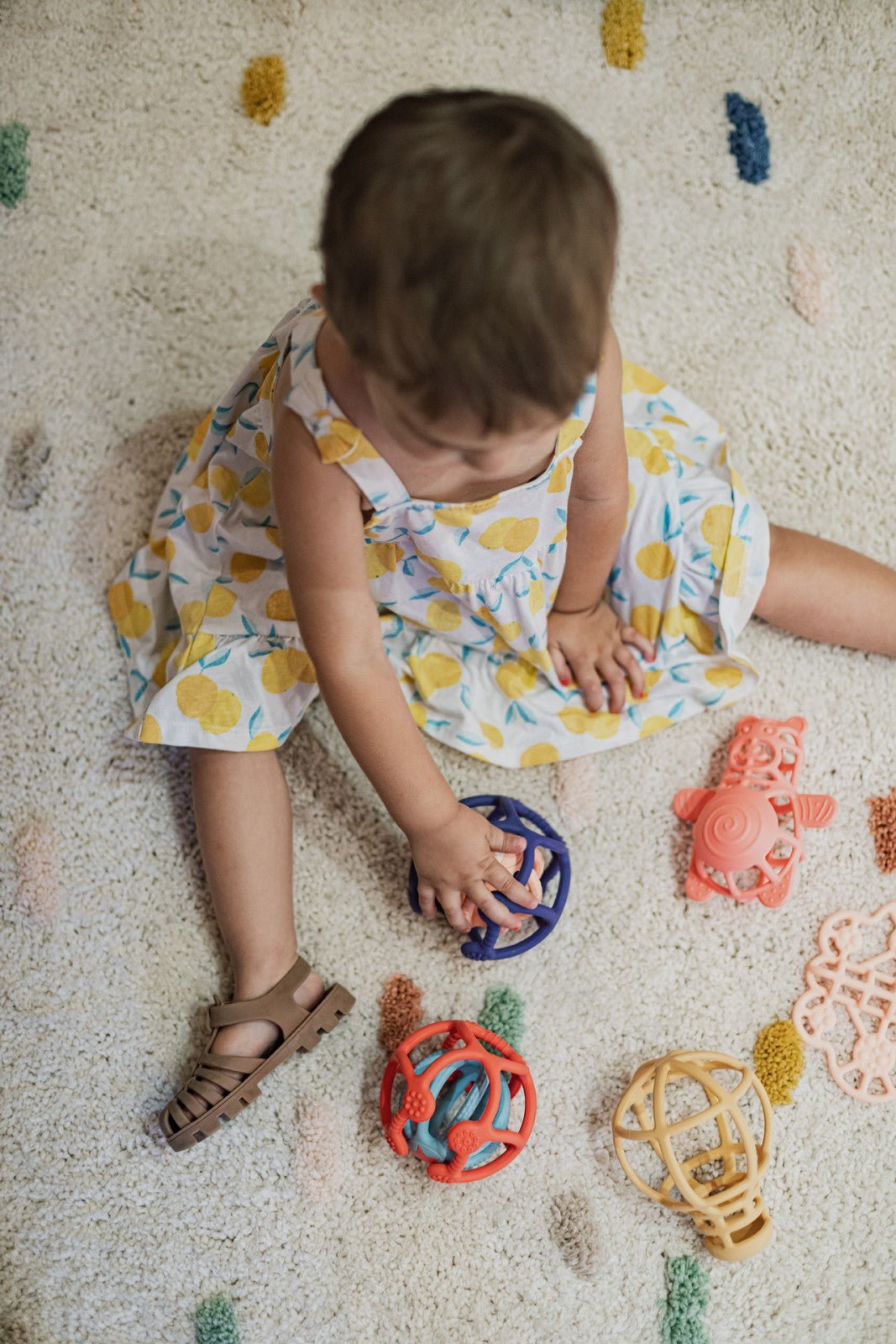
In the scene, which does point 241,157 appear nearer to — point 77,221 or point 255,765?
point 77,221

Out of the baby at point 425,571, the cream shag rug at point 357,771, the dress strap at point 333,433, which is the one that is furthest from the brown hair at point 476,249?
the cream shag rug at point 357,771

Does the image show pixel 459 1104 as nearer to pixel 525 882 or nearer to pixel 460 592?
pixel 525 882

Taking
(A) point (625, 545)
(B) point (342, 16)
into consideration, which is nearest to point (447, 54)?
(B) point (342, 16)

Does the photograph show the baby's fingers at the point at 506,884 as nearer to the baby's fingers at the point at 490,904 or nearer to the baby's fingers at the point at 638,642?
the baby's fingers at the point at 490,904

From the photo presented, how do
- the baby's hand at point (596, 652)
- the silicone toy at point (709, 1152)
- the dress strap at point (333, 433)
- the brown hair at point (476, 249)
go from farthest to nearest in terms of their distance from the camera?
the baby's hand at point (596, 652) → the silicone toy at point (709, 1152) → the dress strap at point (333, 433) → the brown hair at point (476, 249)

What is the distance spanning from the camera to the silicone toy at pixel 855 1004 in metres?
0.84

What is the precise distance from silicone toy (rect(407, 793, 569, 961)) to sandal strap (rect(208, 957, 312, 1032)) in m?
0.11

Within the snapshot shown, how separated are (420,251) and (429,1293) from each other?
711mm

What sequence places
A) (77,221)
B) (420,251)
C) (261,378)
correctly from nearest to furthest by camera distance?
(420,251) → (261,378) → (77,221)

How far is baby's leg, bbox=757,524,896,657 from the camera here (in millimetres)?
875

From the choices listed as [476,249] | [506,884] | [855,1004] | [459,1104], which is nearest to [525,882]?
[506,884]

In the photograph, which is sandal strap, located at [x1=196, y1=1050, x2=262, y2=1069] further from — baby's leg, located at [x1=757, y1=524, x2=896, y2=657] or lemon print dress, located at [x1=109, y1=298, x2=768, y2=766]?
baby's leg, located at [x1=757, y1=524, x2=896, y2=657]

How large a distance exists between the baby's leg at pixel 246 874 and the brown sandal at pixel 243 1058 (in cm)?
1

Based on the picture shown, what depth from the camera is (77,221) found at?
3.22 ft
